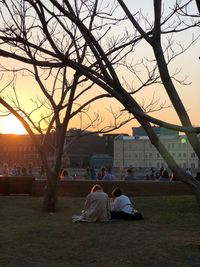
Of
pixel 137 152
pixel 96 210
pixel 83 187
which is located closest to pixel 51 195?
pixel 96 210

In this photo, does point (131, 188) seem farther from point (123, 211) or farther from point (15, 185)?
point (123, 211)

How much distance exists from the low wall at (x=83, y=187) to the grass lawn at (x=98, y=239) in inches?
205

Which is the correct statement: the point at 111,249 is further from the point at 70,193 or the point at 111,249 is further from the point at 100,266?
the point at 70,193

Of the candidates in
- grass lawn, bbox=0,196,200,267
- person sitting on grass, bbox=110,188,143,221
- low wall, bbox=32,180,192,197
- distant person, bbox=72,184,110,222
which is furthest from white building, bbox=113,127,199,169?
distant person, bbox=72,184,110,222

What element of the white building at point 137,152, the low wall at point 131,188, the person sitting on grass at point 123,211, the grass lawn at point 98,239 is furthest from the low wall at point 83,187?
the white building at point 137,152

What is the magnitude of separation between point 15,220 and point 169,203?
6353 mm

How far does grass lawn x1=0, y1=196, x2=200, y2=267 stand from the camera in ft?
31.2

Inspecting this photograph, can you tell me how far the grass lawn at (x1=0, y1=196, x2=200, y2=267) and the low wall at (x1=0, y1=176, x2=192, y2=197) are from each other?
5.22m

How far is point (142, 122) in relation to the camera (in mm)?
9172

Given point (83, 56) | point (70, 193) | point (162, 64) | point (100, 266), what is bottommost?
point (100, 266)

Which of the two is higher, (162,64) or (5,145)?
(5,145)

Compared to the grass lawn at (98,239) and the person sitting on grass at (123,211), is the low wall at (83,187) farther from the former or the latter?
the person sitting on grass at (123,211)

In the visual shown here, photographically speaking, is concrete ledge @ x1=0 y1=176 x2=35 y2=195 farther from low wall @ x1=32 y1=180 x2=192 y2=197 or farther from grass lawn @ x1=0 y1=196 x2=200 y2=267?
grass lawn @ x1=0 y1=196 x2=200 y2=267

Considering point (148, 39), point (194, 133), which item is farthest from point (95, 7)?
point (194, 133)
